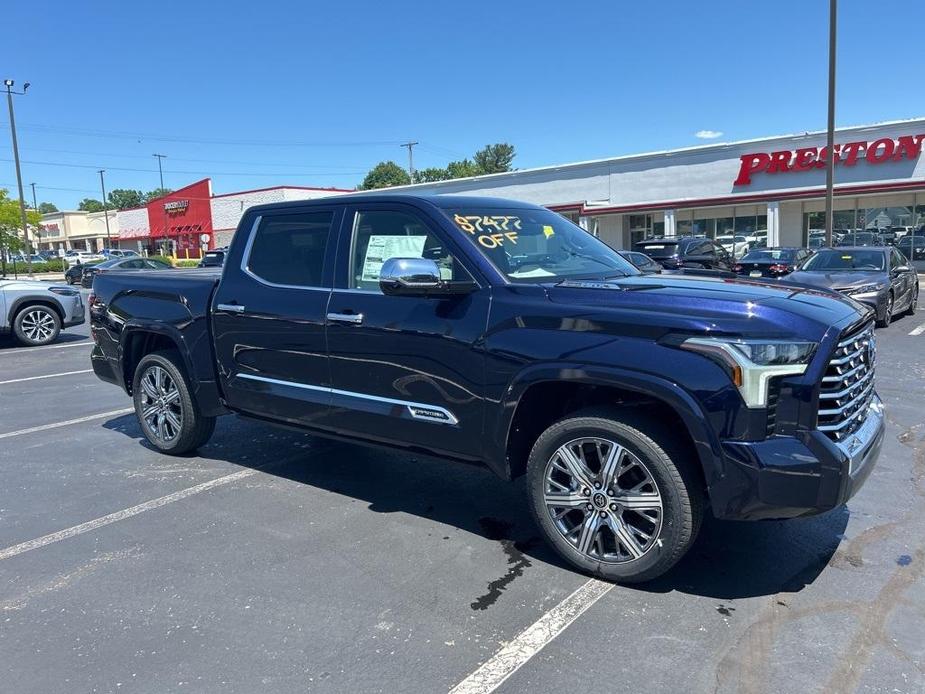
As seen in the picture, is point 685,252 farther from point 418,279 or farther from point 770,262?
point 418,279

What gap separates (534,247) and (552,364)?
1.05 m

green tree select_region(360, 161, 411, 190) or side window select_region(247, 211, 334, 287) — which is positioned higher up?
green tree select_region(360, 161, 411, 190)

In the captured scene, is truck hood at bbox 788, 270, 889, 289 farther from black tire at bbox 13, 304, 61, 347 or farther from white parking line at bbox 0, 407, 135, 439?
black tire at bbox 13, 304, 61, 347

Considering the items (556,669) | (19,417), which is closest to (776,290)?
(556,669)

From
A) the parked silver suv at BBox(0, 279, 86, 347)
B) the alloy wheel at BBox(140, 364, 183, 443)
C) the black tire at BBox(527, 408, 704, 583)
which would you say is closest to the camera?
the black tire at BBox(527, 408, 704, 583)

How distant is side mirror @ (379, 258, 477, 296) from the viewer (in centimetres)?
378

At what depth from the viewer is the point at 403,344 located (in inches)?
161

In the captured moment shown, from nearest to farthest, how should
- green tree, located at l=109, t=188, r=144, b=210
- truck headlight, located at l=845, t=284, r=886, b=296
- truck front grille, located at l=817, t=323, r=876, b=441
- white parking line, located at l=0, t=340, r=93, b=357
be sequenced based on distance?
truck front grille, located at l=817, t=323, r=876, b=441 → truck headlight, located at l=845, t=284, r=886, b=296 → white parking line, located at l=0, t=340, r=93, b=357 → green tree, located at l=109, t=188, r=144, b=210

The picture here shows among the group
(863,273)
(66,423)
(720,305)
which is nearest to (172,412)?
(66,423)

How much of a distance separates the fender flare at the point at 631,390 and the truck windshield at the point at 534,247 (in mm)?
614

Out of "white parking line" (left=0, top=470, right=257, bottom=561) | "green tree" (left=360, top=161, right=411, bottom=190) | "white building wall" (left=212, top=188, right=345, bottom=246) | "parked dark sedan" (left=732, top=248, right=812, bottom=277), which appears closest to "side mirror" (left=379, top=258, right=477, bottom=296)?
"white parking line" (left=0, top=470, right=257, bottom=561)

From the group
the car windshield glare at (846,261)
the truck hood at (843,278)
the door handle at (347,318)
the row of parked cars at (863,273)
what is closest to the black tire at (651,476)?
the door handle at (347,318)

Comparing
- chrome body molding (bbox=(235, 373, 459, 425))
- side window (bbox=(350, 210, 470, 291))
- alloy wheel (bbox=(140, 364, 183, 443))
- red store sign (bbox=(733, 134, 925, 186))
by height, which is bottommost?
alloy wheel (bbox=(140, 364, 183, 443))

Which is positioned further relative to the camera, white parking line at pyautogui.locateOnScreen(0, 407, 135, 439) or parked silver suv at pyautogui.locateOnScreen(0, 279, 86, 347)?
parked silver suv at pyautogui.locateOnScreen(0, 279, 86, 347)
